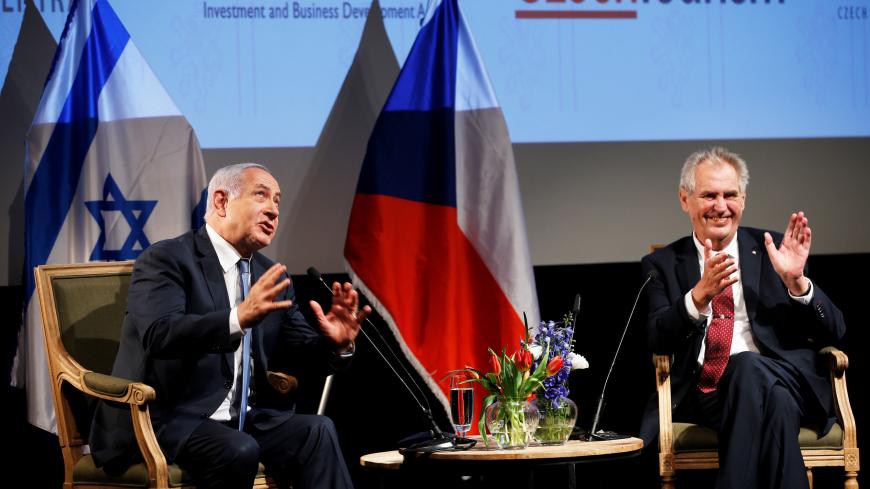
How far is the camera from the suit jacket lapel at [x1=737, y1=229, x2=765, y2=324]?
3.89 m

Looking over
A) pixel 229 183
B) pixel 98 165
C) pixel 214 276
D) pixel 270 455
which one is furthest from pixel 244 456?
pixel 98 165

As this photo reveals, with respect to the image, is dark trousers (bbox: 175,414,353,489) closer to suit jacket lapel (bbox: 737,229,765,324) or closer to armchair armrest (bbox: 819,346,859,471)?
suit jacket lapel (bbox: 737,229,765,324)

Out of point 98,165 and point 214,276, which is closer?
point 214,276

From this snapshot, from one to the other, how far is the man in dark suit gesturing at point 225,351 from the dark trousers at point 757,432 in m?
1.29

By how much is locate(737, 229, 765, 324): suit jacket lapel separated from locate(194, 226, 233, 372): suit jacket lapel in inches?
75.7

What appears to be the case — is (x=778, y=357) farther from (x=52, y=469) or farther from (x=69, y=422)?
(x=52, y=469)

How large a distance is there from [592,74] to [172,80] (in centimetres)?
193

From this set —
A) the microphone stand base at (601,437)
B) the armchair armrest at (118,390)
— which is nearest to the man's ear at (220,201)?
the armchair armrest at (118,390)

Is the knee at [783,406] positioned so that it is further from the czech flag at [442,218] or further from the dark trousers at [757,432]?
the czech flag at [442,218]

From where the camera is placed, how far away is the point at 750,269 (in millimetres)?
3943

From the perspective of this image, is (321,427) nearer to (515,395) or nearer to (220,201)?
(515,395)

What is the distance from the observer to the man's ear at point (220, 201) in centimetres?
344

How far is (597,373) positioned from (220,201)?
7.95ft

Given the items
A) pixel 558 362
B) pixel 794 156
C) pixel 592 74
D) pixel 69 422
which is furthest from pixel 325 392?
pixel 794 156
